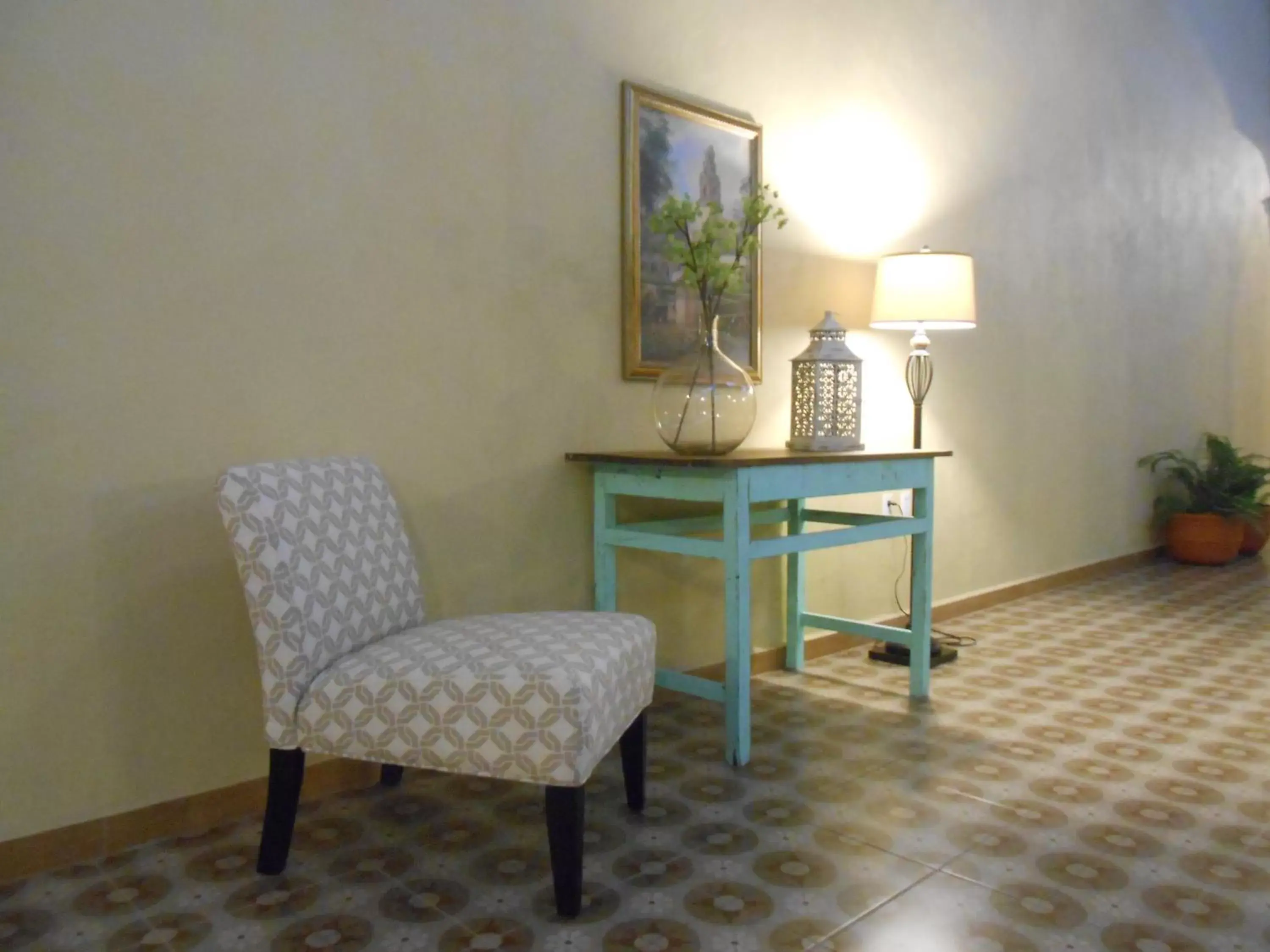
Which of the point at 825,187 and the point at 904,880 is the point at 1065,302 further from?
the point at 904,880

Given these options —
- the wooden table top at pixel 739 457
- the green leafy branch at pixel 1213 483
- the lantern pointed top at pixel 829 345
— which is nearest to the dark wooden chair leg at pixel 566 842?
the wooden table top at pixel 739 457

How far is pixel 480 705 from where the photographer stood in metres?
1.45

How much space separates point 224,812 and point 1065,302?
398 centimetres

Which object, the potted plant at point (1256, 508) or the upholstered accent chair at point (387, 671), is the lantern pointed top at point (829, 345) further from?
the potted plant at point (1256, 508)

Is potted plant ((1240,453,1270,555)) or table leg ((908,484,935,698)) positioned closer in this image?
table leg ((908,484,935,698))

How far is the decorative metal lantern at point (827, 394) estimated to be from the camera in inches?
100

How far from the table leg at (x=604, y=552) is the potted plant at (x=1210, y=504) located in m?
3.73

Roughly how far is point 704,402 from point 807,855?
1.04 meters

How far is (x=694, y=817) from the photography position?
1843 millimetres

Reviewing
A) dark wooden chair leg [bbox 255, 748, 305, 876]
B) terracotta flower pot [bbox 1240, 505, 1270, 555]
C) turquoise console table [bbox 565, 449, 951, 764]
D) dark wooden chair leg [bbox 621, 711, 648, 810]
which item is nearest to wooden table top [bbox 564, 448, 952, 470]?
turquoise console table [bbox 565, 449, 951, 764]

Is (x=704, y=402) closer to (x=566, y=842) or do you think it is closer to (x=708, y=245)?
(x=708, y=245)

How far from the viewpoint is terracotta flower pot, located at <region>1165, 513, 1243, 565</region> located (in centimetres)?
486

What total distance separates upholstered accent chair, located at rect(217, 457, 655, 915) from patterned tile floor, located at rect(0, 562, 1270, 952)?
0.46ft

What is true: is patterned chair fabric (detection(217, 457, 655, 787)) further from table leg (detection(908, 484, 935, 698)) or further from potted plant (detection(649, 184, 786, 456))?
table leg (detection(908, 484, 935, 698))
